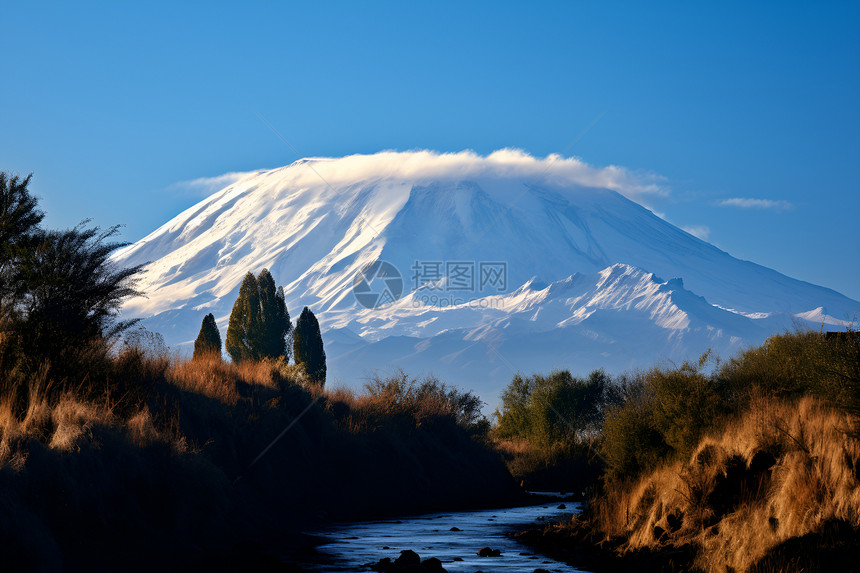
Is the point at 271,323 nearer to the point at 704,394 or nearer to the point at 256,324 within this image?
the point at 256,324

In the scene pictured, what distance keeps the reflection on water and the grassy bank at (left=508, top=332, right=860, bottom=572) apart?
1.26 m

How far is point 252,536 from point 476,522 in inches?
403

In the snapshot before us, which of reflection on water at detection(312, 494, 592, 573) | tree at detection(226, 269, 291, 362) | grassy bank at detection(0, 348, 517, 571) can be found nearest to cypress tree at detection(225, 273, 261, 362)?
tree at detection(226, 269, 291, 362)

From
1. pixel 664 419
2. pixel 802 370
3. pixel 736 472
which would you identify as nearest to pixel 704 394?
pixel 664 419

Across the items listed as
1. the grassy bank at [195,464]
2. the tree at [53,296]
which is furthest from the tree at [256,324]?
the tree at [53,296]

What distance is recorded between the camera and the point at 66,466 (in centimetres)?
1417

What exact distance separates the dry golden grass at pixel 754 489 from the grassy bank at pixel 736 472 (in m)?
0.02

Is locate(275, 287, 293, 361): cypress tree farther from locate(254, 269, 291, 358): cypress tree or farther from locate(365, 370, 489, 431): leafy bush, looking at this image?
locate(365, 370, 489, 431): leafy bush

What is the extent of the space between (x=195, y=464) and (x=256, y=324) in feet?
123

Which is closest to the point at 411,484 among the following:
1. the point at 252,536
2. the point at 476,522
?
the point at 476,522

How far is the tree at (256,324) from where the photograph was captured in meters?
54.4

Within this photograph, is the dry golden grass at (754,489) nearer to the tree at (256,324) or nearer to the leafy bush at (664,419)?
the leafy bush at (664,419)

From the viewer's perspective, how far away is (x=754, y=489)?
1681 cm

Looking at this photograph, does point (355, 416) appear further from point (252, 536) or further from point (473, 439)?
point (252, 536)
